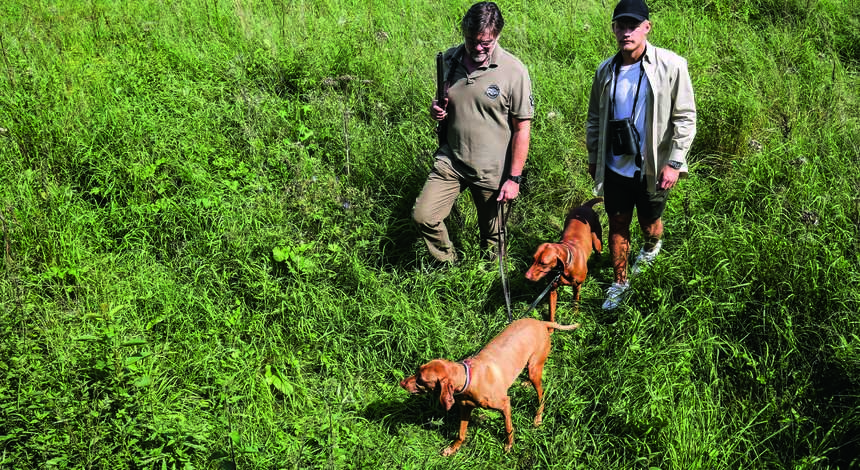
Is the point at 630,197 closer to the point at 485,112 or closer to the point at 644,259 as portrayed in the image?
the point at 644,259

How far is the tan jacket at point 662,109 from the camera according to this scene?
3295 mm

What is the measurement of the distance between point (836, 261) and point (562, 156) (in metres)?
2.15

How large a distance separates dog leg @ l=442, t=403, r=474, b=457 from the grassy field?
0.05 metres

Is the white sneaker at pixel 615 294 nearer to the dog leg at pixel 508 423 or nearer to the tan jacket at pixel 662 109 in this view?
the tan jacket at pixel 662 109

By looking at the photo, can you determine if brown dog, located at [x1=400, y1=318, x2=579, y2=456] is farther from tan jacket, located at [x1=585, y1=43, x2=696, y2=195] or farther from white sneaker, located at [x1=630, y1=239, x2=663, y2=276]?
tan jacket, located at [x1=585, y1=43, x2=696, y2=195]

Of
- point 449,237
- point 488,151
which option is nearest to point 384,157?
point 449,237

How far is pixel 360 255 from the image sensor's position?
14.5ft

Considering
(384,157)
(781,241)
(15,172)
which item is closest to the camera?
(781,241)

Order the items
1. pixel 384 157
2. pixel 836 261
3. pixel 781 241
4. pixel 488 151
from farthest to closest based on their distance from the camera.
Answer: pixel 384 157 < pixel 488 151 < pixel 781 241 < pixel 836 261

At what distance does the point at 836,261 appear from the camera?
3311 mm

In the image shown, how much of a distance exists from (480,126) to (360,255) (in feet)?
4.40

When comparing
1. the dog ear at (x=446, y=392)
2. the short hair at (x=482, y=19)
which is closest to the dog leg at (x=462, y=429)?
the dog ear at (x=446, y=392)

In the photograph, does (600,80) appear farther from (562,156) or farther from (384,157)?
(384,157)

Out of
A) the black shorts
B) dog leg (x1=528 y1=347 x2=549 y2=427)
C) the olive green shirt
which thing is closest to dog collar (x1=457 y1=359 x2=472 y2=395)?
dog leg (x1=528 y1=347 x2=549 y2=427)
